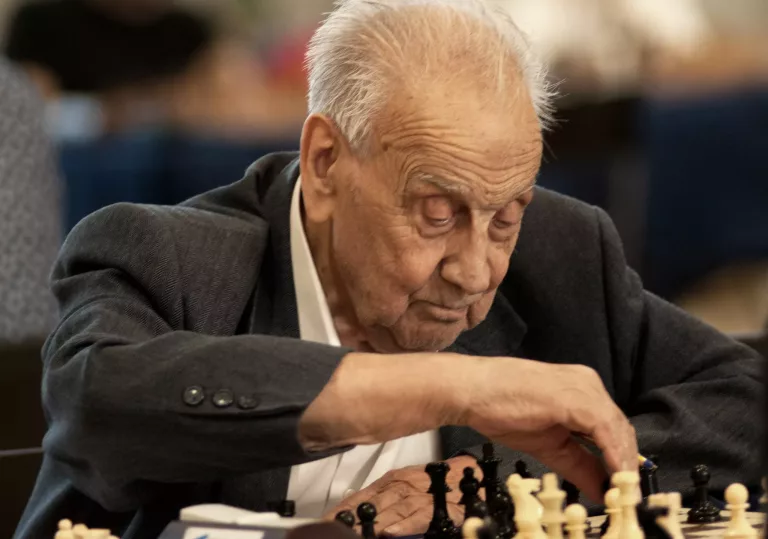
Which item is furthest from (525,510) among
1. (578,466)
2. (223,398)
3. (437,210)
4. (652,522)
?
(437,210)

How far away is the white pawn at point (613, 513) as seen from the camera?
1.38 meters

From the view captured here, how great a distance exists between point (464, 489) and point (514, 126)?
0.45m

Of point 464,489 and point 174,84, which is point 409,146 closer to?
point 464,489

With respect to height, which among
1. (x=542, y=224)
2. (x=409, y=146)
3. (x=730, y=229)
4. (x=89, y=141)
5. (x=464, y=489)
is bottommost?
(x=730, y=229)

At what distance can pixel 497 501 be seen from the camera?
146cm

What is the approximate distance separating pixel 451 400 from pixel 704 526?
1.19 ft

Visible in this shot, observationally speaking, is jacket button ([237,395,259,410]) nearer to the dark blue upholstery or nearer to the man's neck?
the man's neck

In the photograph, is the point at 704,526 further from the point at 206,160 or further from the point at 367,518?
the point at 206,160

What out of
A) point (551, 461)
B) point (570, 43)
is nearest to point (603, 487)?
point (551, 461)

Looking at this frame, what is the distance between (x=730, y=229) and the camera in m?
4.91

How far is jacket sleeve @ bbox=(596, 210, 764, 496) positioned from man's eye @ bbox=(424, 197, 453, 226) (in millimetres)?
442

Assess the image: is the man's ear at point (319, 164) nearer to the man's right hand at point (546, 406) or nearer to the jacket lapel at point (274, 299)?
the jacket lapel at point (274, 299)

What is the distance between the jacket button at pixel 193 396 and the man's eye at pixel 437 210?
1.23 feet

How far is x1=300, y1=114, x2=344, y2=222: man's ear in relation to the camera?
1.78 m
